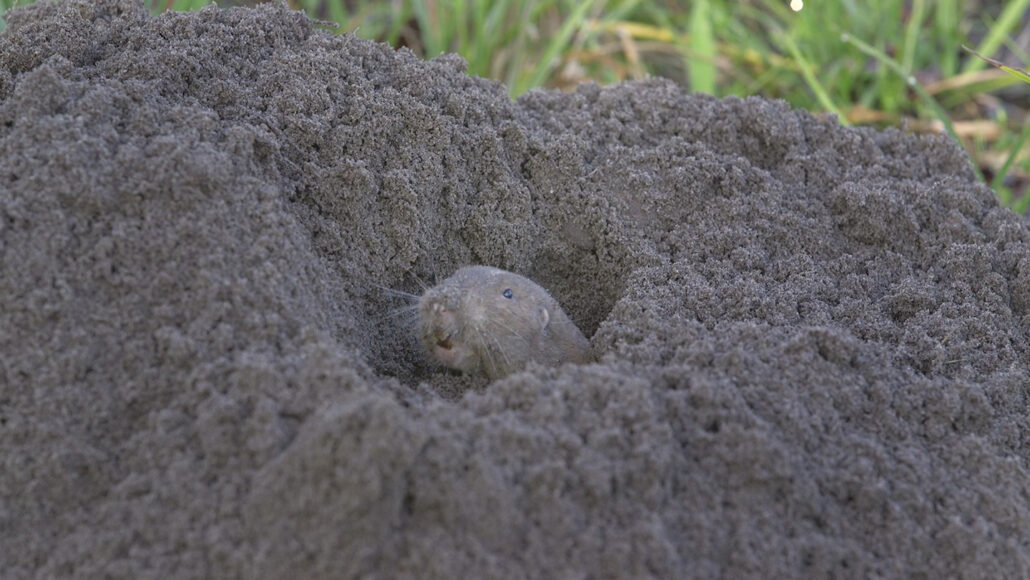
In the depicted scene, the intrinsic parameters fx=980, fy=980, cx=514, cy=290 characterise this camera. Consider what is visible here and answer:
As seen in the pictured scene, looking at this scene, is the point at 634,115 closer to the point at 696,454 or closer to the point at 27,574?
the point at 696,454

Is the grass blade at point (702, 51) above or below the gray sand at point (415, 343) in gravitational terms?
above

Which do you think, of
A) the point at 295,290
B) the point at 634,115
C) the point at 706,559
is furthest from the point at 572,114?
the point at 706,559

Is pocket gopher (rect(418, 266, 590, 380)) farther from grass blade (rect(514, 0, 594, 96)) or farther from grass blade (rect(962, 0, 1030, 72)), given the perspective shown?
grass blade (rect(962, 0, 1030, 72))

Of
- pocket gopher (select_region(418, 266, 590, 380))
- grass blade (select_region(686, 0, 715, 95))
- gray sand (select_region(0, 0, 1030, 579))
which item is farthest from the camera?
grass blade (select_region(686, 0, 715, 95))

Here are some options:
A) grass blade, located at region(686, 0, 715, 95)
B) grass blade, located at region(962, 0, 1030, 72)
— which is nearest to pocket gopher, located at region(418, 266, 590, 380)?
grass blade, located at region(686, 0, 715, 95)

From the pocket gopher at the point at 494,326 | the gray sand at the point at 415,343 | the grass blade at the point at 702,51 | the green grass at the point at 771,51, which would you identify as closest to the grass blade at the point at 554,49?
the green grass at the point at 771,51

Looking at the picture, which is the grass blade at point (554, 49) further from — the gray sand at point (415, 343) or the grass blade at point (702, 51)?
the gray sand at point (415, 343)
